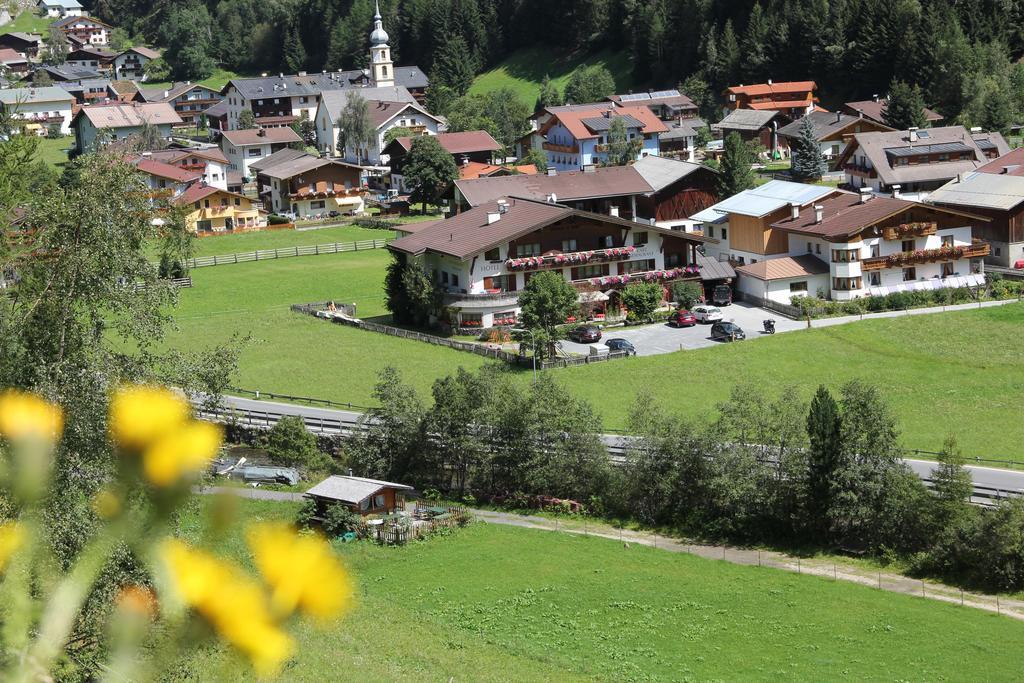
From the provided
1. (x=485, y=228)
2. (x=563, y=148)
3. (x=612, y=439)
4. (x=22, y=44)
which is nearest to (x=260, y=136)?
(x=563, y=148)

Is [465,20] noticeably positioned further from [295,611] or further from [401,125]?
[295,611]

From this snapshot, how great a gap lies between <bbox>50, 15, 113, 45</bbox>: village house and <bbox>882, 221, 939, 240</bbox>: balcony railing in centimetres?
12349

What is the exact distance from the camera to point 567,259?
45.9 metres

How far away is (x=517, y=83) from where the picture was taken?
394 ft

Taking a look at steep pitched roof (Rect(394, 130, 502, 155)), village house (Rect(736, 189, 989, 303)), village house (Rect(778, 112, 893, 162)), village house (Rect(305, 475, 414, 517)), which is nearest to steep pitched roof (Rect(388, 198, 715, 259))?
village house (Rect(736, 189, 989, 303))

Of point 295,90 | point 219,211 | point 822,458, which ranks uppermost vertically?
point 295,90

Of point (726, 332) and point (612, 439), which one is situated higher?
point (726, 332)

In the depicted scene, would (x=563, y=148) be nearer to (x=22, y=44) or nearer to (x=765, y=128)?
(x=765, y=128)

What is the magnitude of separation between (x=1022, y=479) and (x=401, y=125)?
7319 cm

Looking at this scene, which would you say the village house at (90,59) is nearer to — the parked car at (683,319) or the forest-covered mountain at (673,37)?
the forest-covered mountain at (673,37)

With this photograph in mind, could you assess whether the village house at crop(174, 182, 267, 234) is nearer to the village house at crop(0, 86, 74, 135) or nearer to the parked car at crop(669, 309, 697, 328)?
the parked car at crop(669, 309, 697, 328)

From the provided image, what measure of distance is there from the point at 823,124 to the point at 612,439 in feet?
181

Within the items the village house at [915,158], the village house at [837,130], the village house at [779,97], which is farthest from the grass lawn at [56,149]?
the village house at [915,158]

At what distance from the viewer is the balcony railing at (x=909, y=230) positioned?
46.2 m
